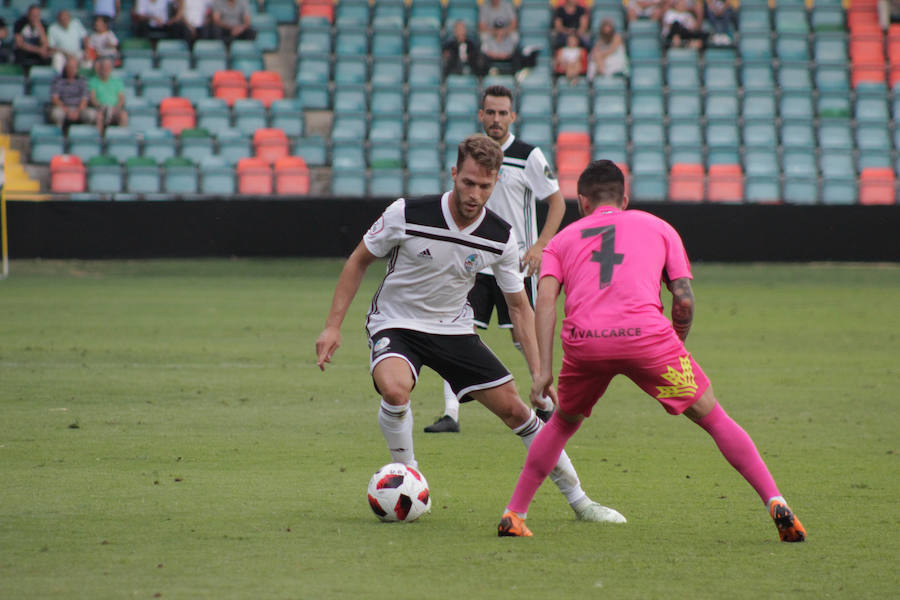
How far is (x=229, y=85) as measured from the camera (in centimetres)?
2405

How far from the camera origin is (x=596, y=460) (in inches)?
279

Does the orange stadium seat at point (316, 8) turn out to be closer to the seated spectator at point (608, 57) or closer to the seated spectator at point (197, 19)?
the seated spectator at point (197, 19)

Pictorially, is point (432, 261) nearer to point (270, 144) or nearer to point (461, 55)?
point (270, 144)

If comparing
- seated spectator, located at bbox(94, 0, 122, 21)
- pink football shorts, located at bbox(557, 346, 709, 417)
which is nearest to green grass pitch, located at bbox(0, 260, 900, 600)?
pink football shorts, located at bbox(557, 346, 709, 417)

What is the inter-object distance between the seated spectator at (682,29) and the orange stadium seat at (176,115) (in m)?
9.82

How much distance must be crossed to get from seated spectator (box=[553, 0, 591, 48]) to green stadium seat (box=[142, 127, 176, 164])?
7.99m

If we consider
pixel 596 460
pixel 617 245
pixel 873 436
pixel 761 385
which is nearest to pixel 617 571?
pixel 617 245

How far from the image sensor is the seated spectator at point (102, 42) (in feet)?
75.5

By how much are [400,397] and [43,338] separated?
7.61 meters

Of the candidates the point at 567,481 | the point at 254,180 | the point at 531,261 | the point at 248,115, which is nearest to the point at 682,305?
the point at 567,481

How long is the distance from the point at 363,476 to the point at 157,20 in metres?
20.1

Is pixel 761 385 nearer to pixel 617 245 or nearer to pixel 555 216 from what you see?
pixel 555 216

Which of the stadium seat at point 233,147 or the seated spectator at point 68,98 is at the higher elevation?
the seated spectator at point 68,98

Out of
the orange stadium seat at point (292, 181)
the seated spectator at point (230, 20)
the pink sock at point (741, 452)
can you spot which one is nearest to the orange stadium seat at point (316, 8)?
the seated spectator at point (230, 20)
